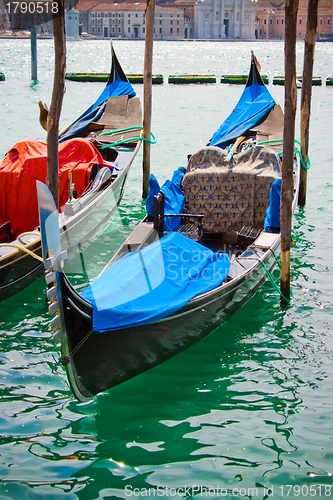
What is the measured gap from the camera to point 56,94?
10.9ft

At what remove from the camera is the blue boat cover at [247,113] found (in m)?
5.87

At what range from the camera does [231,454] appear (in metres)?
2.54

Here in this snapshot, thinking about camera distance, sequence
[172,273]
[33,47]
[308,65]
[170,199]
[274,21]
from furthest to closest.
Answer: [274,21] < [33,47] < [308,65] < [170,199] < [172,273]

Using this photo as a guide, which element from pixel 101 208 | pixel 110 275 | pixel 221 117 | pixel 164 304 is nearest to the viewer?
pixel 164 304

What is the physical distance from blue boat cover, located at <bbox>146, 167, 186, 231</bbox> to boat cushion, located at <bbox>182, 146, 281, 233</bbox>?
8 cm

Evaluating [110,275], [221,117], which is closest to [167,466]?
[110,275]

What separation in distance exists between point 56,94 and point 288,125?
138cm

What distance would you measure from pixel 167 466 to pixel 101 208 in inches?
107

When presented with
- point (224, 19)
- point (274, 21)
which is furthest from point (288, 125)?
point (274, 21)

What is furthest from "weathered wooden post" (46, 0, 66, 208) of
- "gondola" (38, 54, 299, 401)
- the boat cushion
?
the boat cushion

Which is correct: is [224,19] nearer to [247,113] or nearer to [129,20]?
[129,20]

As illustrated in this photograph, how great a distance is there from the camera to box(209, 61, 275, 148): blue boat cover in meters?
5.87

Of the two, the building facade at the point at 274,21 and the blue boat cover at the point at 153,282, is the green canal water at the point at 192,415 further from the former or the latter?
the building facade at the point at 274,21

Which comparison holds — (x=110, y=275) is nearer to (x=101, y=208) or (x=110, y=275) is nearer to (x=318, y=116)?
(x=101, y=208)
